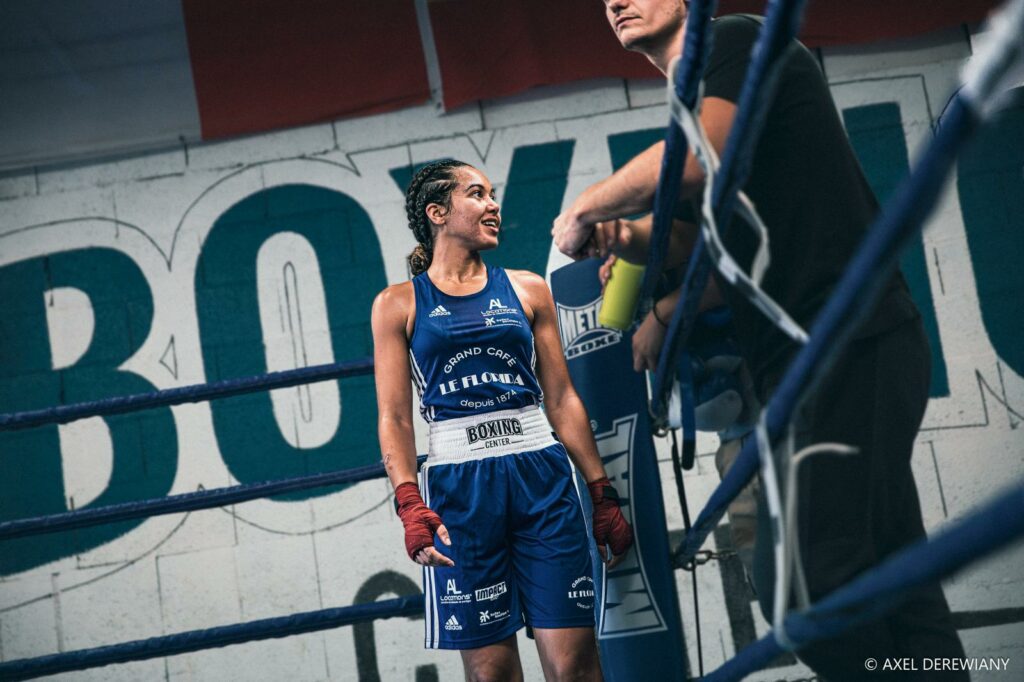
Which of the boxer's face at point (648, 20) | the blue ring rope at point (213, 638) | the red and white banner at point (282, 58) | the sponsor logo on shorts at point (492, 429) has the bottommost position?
the blue ring rope at point (213, 638)

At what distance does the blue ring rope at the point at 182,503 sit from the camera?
1.83 metres

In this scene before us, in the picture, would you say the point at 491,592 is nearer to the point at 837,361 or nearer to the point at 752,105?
the point at 837,361

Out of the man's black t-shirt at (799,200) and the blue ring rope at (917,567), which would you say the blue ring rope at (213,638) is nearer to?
the man's black t-shirt at (799,200)

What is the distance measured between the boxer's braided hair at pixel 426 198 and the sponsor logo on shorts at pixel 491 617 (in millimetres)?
762

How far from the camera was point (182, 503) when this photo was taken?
1859 millimetres

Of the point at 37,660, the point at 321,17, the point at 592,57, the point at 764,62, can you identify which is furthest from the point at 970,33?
the point at 37,660

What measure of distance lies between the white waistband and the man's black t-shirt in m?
0.64

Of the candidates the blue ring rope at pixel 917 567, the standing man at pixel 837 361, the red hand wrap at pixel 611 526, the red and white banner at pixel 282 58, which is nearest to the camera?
the blue ring rope at pixel 917 567

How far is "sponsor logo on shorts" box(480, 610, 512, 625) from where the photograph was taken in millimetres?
1587

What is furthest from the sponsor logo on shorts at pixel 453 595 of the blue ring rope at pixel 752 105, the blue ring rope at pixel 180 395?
the blue ring rope at pixel 752 105

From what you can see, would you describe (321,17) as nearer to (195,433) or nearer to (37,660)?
(195,433)

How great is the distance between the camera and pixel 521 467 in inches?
66.3

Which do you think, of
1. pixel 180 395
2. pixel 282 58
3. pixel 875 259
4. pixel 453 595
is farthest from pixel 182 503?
pixel 282 58

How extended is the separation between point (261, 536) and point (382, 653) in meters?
0.64
